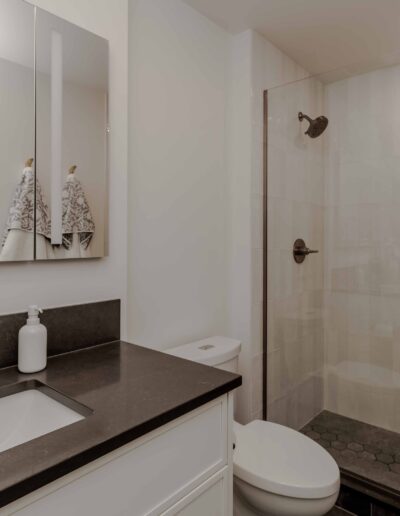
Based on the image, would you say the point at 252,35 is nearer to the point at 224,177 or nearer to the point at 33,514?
the point at 224,177

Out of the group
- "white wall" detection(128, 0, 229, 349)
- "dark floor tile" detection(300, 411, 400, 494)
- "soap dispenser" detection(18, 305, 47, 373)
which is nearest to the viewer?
"soap dispenser" detection(18, 305, 47, 373)

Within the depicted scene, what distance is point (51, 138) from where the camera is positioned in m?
1.21

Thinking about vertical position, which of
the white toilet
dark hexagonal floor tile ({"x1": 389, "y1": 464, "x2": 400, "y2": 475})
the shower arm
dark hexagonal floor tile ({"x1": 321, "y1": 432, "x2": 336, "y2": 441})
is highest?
the shower arm

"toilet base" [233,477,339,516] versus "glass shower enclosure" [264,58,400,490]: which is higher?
"glass shower enclosure" [264,58,400,490]

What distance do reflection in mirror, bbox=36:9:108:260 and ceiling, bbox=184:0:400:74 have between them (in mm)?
758

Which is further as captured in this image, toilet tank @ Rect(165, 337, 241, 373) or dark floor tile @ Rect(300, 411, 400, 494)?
dark floor tile @ Rect(300, 411, 400, 494)

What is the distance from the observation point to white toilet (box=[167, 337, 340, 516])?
129 centimetres

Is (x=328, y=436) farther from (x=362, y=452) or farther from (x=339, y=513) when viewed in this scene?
(x=339, y=513)

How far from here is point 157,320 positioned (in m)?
1.65

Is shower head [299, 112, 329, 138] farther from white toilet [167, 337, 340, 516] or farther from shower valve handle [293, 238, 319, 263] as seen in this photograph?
white toilet [167, 337, 340, 516]

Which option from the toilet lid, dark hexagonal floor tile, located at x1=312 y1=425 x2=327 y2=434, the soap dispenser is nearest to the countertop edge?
the soap dispenser

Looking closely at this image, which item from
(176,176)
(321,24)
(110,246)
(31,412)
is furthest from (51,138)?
(321,24)

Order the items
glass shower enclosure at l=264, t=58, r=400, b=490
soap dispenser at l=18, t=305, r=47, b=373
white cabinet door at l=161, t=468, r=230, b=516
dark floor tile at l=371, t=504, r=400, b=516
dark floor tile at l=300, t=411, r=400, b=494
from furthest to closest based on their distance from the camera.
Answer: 1. glass shower enclosure at l=264, t=58, r=400, b=490
2. dark floor tile at l=300, t=411, r=400, b=494
3. dark floor tile at l=371, t=504, r=400, b=516
4. soap dispenser at l=18, t=305, r=47, b=373
5. white cabinet door at l=161, t=468, r=230, b=516

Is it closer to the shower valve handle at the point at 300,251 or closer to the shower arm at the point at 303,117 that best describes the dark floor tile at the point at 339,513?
the shower valve handle at the point at 300,251
